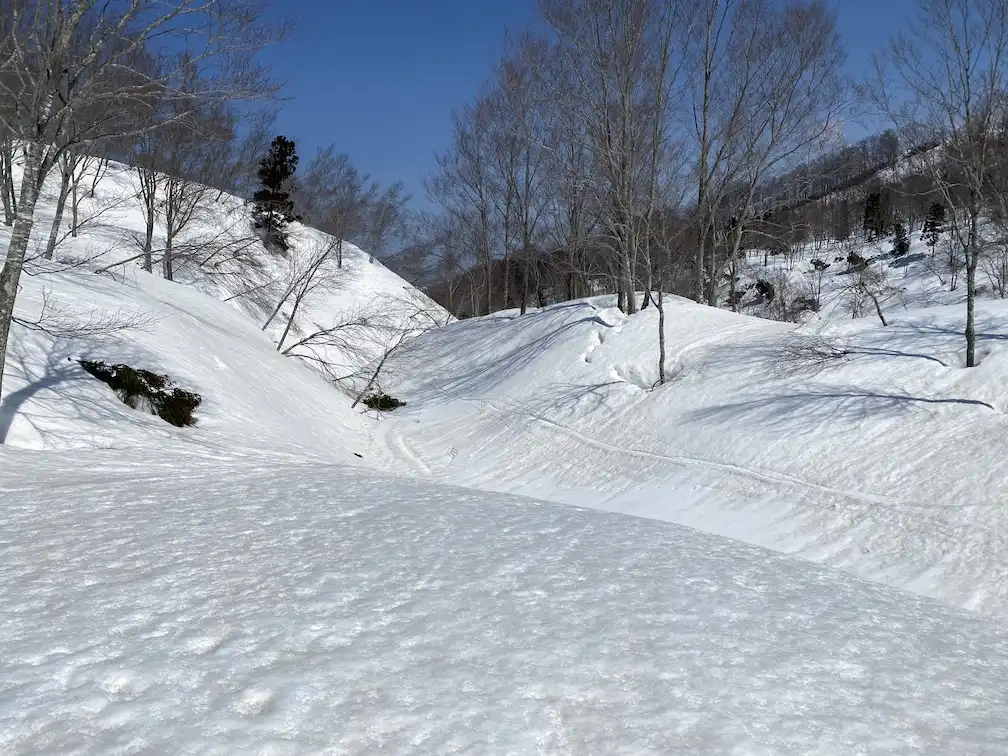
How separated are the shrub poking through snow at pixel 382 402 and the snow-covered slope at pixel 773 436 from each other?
1089 millimetres

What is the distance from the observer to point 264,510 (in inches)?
231

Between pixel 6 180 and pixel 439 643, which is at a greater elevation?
pixel 6 180

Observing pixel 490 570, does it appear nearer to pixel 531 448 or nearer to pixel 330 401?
pixel 531 448

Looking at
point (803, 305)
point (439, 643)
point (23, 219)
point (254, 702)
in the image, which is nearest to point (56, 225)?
point (23, 219)

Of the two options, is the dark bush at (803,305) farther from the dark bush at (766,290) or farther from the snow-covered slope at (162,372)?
the snow-covered slope at (162,372)

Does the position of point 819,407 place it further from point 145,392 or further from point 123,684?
point 123,684

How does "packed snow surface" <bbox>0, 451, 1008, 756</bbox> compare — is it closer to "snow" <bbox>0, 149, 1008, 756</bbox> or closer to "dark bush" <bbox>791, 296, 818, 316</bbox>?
"snow" <bbox>0, 149, 1008, 756</bbox>

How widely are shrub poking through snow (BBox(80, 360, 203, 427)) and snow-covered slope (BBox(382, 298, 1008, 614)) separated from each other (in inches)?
188

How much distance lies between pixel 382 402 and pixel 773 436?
11.9 m

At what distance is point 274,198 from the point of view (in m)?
38.2

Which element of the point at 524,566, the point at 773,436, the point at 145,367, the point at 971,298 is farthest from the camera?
the point at 145,367

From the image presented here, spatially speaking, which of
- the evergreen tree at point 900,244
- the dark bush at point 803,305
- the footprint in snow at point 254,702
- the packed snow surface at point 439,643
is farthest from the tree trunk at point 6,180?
the evergreen tree at point 900,244

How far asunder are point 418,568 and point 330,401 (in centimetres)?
1401

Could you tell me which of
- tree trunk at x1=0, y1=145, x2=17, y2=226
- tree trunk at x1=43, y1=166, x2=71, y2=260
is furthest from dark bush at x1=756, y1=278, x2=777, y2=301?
tree trunk at x1=0, y1=145, x2=17, y2=226
